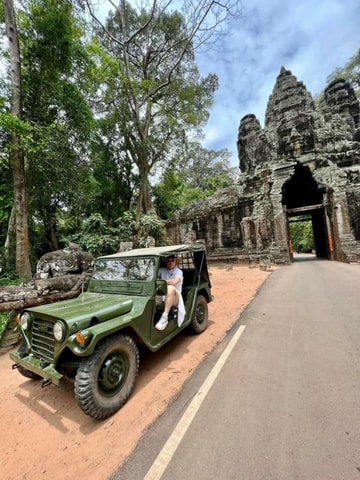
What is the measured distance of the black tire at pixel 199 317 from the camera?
4117 millimetres

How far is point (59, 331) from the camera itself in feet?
7.48

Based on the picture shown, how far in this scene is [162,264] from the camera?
12.5ft

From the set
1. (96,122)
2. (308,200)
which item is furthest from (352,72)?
(96,122)

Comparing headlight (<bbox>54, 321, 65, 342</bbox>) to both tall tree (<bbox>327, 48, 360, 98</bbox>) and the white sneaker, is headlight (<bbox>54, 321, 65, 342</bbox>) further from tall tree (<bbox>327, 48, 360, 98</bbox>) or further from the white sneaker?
tall tree (<bbox>327, 48, 360, 98</bbox>)

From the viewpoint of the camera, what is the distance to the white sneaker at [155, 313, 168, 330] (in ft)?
10.0

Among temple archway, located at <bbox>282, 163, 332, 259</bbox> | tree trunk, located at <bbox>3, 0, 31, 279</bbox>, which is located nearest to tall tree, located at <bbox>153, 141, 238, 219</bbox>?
temple archway, located at <bbox>282, 163, 332, 259</bbox>

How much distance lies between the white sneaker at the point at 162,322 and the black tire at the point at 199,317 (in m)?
1.08

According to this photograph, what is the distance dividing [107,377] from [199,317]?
7.53 ft

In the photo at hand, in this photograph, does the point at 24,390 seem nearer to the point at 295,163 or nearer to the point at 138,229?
the point at 138,229

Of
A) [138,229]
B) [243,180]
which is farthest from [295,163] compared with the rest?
[138,229]

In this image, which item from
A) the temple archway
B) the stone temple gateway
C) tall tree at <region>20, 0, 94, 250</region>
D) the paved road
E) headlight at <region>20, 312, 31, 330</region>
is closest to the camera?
the paved road

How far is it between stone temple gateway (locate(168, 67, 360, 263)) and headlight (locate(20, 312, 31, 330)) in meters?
14.0

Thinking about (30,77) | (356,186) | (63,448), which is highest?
(30,77)

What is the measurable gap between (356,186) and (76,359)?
1696 cm
